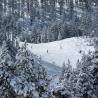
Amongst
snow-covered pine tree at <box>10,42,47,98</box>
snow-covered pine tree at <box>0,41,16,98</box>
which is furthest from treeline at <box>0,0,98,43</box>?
snow-covered pine tree at <box>0,41,16,98</box>

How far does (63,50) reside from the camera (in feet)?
303

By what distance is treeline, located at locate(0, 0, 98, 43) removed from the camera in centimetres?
11694

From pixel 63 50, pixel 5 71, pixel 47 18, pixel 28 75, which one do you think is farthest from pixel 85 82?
pixel 47 18

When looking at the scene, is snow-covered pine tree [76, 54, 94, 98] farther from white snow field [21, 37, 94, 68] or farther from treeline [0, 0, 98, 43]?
treeline [0, 0, 98, 43]

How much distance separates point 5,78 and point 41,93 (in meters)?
2.35

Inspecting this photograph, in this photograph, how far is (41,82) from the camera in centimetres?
1853

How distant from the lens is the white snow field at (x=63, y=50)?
85.5 m

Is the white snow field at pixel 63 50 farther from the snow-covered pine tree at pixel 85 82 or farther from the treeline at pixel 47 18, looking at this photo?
the snow-covered pine tree at pixel 85 82

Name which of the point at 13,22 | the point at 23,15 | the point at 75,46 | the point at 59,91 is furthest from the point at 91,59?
the point at 23,15

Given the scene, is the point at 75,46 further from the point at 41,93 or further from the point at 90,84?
the point at 41,93

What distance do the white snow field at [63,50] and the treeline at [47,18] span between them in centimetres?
1581

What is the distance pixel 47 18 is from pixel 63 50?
6014cm

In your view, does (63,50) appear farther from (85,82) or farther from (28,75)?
(28,75)

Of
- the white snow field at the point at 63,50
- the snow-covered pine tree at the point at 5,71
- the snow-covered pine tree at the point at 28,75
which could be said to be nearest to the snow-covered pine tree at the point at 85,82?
the snow-covered pine tree at the point at 28,75
